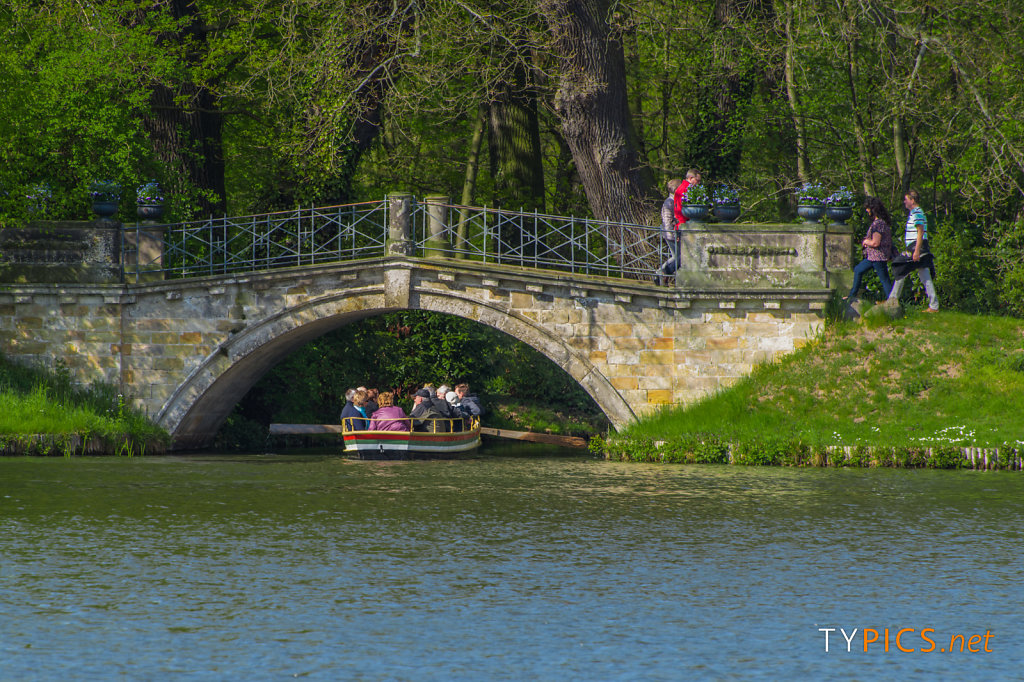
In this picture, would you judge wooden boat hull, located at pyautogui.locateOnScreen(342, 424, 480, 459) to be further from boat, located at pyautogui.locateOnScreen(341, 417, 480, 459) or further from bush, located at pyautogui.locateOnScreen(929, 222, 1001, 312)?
bush, located at pyautogui.locateOnScreen(929, 222, 1001, 312)

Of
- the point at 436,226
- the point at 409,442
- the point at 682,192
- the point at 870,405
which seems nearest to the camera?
the point at 870,405

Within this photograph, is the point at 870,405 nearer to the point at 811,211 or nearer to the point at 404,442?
the point at 811,211

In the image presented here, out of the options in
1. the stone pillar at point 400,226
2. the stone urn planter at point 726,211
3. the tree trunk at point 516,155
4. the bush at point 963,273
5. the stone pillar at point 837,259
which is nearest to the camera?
the stone pillar at point 837,259

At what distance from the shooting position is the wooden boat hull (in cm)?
1878

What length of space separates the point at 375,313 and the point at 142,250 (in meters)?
3.82

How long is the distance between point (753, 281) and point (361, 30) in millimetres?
8069

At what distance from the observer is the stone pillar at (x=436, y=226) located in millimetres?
18734

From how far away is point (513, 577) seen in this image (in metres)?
9.08

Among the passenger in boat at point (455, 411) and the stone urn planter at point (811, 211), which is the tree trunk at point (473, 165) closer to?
the passenger in boat at point (455, 411)

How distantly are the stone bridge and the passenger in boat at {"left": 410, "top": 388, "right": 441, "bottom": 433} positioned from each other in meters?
1.67

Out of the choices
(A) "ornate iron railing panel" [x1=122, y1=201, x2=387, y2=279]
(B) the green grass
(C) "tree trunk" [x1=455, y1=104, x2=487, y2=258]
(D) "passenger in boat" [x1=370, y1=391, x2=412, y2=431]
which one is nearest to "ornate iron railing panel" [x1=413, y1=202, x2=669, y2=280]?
(A) "ornate iron railing panel" [x1=122, y1=201, x2=387, y2=279]

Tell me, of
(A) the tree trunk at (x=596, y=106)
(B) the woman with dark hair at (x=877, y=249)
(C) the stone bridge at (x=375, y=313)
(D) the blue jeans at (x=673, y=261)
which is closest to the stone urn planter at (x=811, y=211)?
(B) the woman with dark hair at (x=877, y=249)

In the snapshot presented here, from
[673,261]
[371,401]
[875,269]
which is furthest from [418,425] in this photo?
[875,269]

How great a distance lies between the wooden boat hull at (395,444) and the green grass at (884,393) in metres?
3.20
